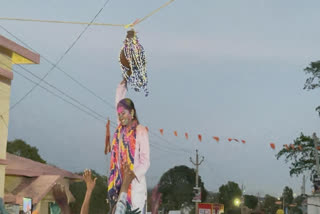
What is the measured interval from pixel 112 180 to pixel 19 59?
13828mm

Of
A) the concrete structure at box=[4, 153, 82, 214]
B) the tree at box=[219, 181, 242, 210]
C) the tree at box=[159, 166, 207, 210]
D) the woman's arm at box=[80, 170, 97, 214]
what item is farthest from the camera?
the tree at box=[219, 181, 242, 210]

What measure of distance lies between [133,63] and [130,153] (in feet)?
3.28

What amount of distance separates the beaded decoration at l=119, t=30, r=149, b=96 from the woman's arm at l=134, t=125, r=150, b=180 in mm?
509

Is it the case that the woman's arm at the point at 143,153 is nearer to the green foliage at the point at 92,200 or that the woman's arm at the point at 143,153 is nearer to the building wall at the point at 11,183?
the building wall at the point at 11,183

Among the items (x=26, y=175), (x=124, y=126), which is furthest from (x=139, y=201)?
(x=26, y=175)

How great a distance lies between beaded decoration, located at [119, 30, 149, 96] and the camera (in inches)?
216

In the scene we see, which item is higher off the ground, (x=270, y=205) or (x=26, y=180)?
(x=270, y=205)

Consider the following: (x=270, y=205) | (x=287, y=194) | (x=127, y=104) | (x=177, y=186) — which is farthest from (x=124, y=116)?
(x=287, y=194)

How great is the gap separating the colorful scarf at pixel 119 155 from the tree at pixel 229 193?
80742 mm

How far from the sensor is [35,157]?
4072 cm

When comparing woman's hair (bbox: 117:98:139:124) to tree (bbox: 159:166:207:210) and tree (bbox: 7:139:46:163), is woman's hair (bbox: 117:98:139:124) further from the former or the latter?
tree (bbox: 159:166:207:210)

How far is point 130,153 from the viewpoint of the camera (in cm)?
516

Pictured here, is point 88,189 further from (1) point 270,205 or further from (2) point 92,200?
(1) point 270,205

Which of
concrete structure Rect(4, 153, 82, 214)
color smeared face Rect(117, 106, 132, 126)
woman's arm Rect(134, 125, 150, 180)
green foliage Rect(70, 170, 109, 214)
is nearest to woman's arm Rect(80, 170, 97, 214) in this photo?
woman's arm Rect(134, 125, 150, 180)
